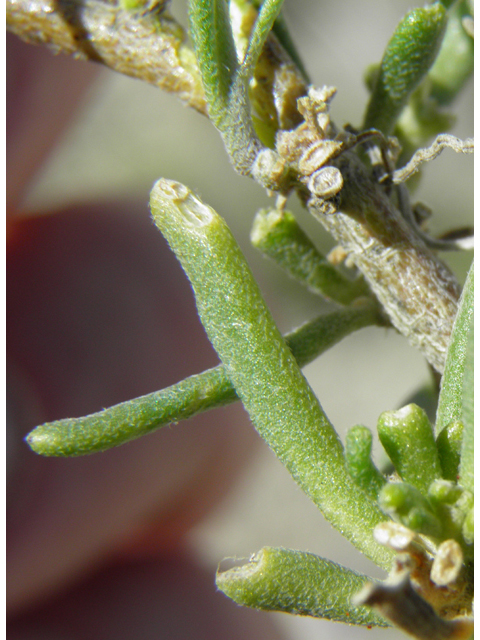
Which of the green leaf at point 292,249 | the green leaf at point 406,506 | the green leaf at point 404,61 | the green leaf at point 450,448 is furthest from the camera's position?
the green leaf at point 292,249

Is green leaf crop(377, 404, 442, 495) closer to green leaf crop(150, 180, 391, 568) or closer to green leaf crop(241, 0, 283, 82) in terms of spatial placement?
green leaf crop(150, 180, 391, 568)

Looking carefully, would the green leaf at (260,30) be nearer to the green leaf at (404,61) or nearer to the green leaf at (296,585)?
the green leaf at (404,61)

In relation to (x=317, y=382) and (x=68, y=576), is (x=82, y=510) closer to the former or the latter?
(x=68, y=576)

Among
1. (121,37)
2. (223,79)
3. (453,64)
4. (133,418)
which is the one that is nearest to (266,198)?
(453,64)

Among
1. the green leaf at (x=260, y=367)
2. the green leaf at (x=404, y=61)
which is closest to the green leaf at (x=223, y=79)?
the green leaf at (x=260, y=367)

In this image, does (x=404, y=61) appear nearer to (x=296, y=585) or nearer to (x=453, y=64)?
(x=453, y=64)

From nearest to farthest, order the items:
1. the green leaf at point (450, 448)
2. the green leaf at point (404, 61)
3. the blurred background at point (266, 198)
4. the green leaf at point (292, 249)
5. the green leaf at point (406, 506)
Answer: the green leaf at point (406, 506), the green leaf at point (450, 448), the green leaf at point (404, 61), the green leaf at point (292, 249), the blurred background at point (266, 198)

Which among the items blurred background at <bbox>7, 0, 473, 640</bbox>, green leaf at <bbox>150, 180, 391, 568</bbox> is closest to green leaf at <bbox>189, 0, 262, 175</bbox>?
green leaf at <bbox>150, 180, 391, 568</bbox>
